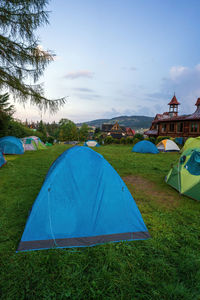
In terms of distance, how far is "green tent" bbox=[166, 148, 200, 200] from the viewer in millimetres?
4855

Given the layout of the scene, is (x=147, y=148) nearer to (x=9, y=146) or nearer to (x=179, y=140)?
(x=179, y=140)

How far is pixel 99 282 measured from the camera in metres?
2.16

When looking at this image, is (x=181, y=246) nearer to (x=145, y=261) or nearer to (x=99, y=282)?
(x=145, y=261)

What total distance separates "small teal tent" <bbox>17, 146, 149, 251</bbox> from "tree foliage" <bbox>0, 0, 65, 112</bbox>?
4.56 meters

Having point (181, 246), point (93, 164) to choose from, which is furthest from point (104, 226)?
point (181, 246)

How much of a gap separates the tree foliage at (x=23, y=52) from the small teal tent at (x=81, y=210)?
4.56 m

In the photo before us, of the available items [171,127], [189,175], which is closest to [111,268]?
[189,175]

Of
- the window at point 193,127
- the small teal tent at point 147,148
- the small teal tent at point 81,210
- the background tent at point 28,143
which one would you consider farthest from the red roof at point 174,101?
the small teal tent at point 81,210

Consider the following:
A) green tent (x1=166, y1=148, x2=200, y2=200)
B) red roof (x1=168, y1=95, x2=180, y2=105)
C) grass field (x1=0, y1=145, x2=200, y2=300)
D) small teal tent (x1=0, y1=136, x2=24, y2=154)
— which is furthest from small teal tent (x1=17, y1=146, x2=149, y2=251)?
red roof (x1=168, y1=95, x2=180, y2=105)

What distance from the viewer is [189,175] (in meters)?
5.08

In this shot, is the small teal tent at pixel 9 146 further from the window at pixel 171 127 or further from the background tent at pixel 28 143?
the window at pixel 171 127

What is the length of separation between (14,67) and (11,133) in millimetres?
15344

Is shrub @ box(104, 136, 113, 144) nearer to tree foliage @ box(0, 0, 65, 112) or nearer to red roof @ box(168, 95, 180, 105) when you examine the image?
red roof @ box(168, 95, 180, 105)

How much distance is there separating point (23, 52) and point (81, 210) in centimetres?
659
